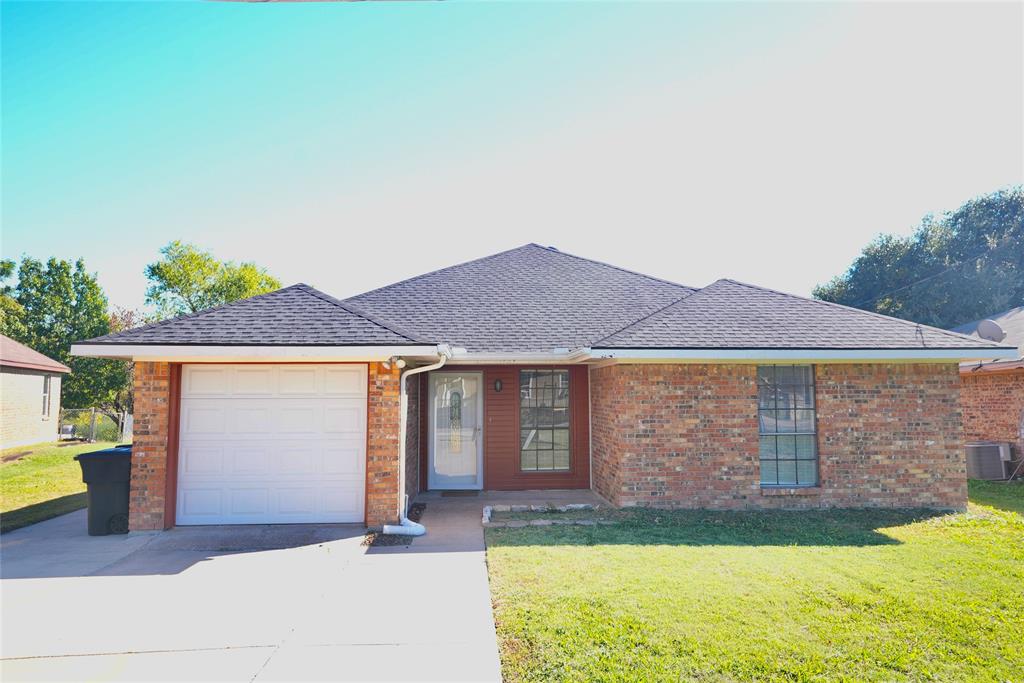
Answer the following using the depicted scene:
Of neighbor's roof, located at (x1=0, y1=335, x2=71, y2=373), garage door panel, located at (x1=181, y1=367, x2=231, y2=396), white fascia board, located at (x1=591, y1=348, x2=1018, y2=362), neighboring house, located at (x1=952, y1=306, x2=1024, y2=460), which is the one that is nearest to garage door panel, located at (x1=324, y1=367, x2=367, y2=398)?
garage door panel, located at (x1=181, y1=367, x2=231, y2=396)

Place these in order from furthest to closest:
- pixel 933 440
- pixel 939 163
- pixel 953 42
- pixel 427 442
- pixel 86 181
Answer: pixel 939 163, pixel 86 181, pixel 427 442, pixel 933 440, pixel 953 42

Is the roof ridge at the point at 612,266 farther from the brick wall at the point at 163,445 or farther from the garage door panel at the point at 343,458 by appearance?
the garage door panel at the point at 343,458

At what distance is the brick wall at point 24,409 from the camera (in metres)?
19.8

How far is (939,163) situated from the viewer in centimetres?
1609

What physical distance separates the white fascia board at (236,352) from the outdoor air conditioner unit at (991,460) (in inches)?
519

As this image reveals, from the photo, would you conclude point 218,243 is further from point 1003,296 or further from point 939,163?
point 1003,296

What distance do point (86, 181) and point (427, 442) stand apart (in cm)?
968

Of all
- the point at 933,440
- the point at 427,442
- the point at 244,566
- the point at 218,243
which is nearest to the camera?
the point at 244,566

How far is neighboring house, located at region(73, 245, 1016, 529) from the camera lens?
25.3 ft

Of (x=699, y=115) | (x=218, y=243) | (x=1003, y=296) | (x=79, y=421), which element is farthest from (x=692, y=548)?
(x=218, y=243)

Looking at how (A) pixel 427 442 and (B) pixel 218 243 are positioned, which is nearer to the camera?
(A) pixel 427 442

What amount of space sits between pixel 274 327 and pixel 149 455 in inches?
94.1

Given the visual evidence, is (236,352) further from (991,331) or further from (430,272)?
(991,331)

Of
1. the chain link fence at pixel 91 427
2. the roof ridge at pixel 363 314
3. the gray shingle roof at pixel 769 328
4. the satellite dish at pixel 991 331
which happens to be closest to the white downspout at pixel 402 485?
the roof ridge at pixel 363 314
